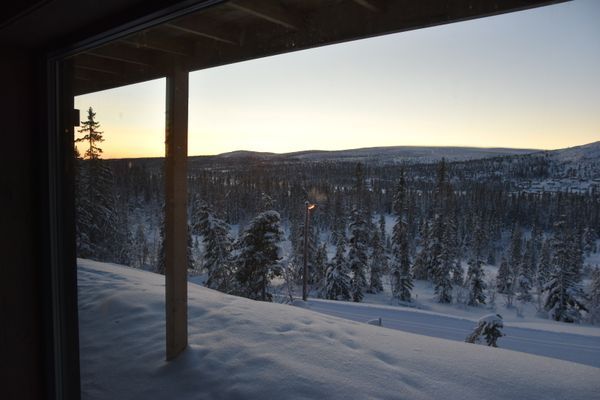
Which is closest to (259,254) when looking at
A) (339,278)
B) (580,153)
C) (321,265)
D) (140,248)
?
(140,248)

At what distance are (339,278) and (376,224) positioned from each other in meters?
3.24

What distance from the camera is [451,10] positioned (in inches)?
40.9

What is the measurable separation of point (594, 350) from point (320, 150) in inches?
220

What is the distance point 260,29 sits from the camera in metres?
1.57

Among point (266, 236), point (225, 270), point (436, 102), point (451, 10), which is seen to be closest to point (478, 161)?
point (436, 102)

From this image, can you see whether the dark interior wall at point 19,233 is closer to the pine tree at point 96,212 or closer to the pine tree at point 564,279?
the pine tree at point 564,279

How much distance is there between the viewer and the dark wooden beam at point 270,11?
48.8 inches

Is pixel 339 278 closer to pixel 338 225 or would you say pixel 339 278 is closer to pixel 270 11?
pixel 338 225

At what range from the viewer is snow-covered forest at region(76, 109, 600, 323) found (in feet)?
10.8

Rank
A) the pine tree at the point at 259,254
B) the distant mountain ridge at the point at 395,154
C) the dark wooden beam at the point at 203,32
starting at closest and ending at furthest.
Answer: the dark wooden beam at the point at 203,32 < the distant mountain ridge at the point at 395,154 < the pine tree at the point at 259,254

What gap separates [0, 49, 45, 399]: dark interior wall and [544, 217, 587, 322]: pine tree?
4.13m

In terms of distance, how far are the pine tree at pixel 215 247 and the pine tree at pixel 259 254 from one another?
0.70 metres

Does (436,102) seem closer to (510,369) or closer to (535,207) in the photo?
(535,207)

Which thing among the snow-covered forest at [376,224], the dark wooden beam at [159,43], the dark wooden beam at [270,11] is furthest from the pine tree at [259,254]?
the dark wooden beam at [270,11]
